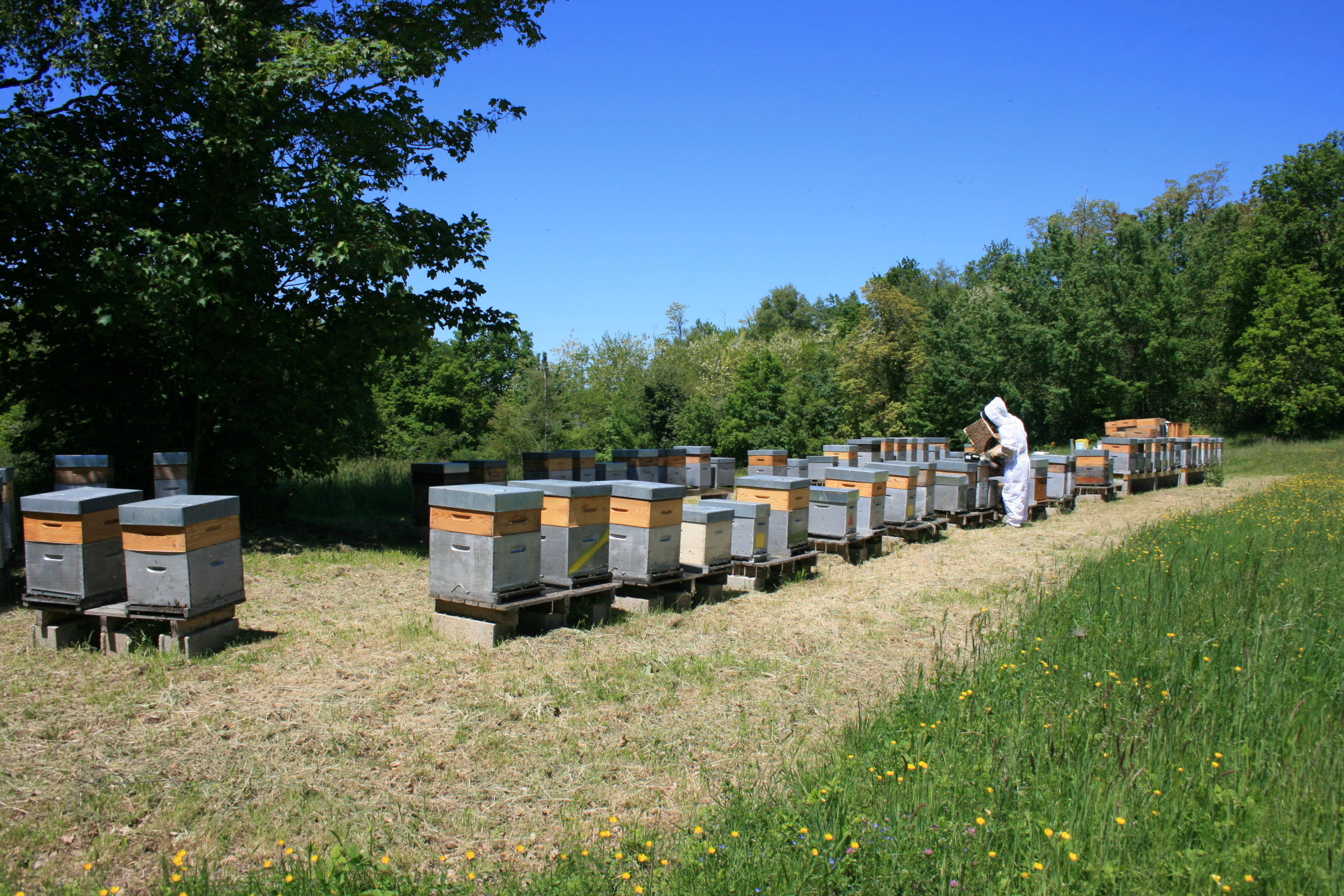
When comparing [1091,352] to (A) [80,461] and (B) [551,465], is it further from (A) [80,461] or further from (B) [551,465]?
(A) [80,461]

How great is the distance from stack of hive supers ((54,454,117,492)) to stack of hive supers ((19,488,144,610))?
384 centimetres

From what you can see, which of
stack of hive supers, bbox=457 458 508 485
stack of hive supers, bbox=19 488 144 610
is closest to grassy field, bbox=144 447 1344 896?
stack of hive supers, bbox=19 488 144 610

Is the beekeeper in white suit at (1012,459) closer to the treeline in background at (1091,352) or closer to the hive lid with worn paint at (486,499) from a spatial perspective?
the hive lid with worn paint at (486,499)

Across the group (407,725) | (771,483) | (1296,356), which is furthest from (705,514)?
(1296,356)

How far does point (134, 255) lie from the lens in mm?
11219

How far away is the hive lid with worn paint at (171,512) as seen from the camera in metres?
6.45

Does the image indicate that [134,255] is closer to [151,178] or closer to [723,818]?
[151,178]

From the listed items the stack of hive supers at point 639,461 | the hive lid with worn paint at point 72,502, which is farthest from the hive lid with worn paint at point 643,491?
the stack of hive supers at point 639,461

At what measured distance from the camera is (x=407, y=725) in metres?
5.41

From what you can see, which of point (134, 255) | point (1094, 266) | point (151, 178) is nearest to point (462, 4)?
point (151, 178)

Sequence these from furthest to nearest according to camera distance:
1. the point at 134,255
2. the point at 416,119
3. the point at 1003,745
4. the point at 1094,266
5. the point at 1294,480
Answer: the point at 1094,266 < the point at 1294,480 < the point at 416,119 < the point at 134,255 < the point at 1003,745

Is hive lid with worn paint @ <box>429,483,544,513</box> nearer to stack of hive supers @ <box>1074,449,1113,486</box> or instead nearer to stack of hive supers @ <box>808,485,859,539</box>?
stack of hive supers @ <box>808,485,859,539</box>

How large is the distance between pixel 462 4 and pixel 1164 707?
14350 mm

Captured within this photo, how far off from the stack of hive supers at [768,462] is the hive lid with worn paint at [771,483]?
25.7 feet
